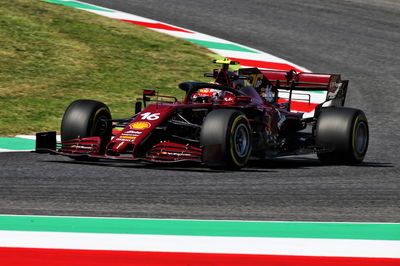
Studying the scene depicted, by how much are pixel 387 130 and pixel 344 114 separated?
3.83 meters

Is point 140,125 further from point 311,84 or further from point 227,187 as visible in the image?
point 311,84

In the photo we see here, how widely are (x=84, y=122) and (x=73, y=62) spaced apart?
24.2ft

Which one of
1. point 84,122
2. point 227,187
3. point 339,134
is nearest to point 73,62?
point 84,122

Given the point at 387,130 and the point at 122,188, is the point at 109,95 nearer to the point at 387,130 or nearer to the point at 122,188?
the point at 387,130

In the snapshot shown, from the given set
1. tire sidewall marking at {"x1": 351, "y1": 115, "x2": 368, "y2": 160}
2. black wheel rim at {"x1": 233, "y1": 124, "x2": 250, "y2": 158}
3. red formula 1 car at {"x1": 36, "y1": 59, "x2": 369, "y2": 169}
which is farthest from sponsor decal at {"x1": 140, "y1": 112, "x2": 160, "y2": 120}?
tire sidewall marking at {"x1": 351, "y1": 115, "x2": 368, "y2": 160}

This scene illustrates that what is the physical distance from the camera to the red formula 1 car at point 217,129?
28.3 ft

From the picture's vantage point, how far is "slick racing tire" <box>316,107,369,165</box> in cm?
959

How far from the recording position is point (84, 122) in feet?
30.6

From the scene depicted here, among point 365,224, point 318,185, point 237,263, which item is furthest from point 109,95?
point 237,263

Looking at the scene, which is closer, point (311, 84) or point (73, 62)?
point (311, 84)

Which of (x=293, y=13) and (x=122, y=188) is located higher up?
(x=293, y=13)

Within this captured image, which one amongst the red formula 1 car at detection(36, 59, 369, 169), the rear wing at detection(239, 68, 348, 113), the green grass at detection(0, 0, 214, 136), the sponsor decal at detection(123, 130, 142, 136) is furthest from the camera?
the green grass at detection(0, 0, 214, 136)

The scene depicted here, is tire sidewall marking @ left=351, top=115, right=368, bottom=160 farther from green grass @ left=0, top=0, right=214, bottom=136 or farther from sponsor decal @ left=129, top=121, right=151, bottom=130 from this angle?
green grass @ left=0, top=0, right=214, bottom=136

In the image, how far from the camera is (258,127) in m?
9.74
